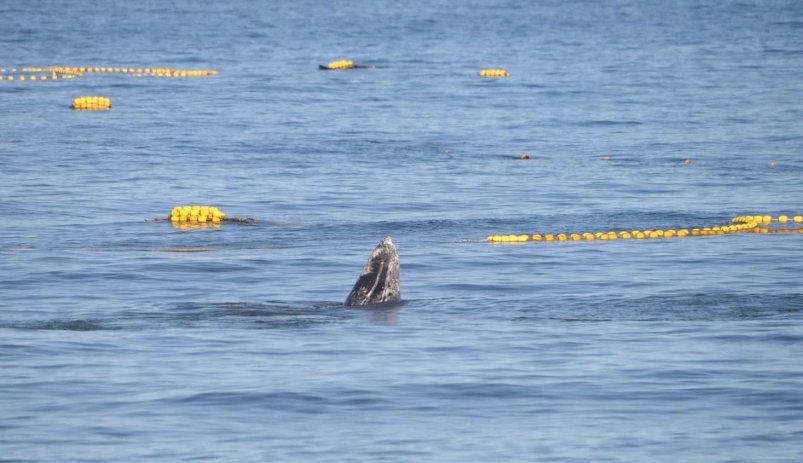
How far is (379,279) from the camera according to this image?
81.9ft

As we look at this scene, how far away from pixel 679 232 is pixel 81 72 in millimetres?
50741

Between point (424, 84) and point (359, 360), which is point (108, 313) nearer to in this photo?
point (359, 360)

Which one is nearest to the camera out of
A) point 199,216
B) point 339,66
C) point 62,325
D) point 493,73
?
point 62,325

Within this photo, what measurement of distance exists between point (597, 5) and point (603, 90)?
3713 inches

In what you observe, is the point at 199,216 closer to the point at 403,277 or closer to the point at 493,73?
the point at 403,277

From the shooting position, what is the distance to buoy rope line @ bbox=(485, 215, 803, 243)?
33.1 meters

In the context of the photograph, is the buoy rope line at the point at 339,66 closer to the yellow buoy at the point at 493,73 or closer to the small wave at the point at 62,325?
the yellow buoy at the point at 493,73

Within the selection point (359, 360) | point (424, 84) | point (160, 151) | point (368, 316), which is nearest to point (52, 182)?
point (160, 151)

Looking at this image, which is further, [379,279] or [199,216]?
[199,216]

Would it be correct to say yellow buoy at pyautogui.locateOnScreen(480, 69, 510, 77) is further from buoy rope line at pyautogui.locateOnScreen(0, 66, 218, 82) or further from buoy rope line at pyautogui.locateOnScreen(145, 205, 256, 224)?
buoy rope line at pyautogui.locateOnScreen(145, 205, 256, 224)

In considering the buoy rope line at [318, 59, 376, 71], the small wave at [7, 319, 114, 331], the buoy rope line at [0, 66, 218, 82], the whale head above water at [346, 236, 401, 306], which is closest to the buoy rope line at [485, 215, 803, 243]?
the whale head above water at [346, 236, 401, 306]

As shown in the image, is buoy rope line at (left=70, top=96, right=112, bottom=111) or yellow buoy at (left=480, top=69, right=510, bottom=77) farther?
yellow buoy at (left=480, top=69, right=510, bottom=77)

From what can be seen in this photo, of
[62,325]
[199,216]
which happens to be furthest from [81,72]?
[62,325]

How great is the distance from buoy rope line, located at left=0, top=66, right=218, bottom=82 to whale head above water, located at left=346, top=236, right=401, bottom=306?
51731 mm
